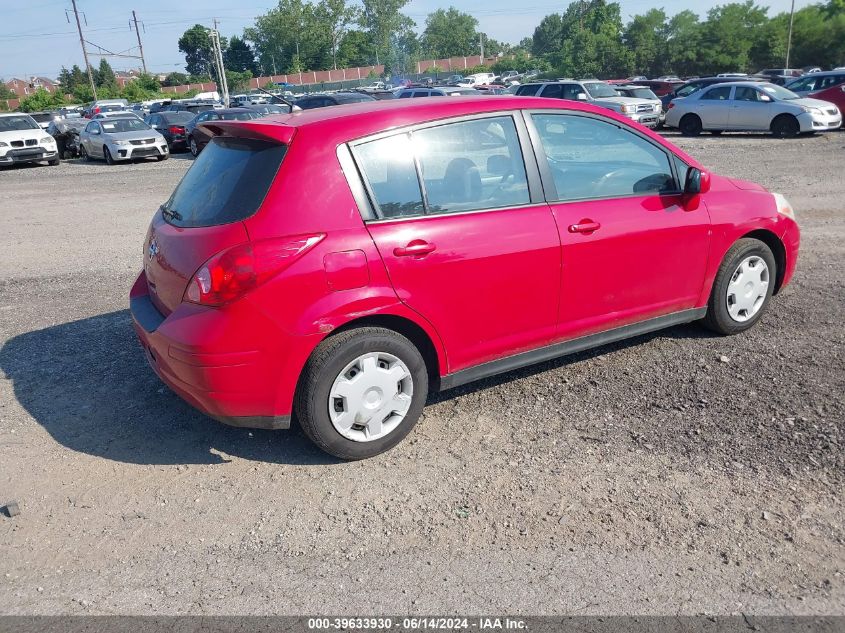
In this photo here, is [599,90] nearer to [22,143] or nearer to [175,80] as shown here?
[22,143]

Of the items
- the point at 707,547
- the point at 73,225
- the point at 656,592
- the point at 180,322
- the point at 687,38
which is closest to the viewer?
the point at 656,592

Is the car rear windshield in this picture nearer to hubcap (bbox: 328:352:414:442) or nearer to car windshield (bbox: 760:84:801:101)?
hubcap (bbox: 328:352:414:442)

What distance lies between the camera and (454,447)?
4121mm

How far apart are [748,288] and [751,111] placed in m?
18.1

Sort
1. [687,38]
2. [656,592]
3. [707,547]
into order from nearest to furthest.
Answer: [656,592] < [707,547] < [687,38]

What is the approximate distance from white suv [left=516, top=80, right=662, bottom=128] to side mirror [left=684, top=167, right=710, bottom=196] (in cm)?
1935

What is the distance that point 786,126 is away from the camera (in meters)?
20.5

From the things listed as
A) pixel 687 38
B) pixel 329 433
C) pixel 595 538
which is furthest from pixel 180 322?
Answer: pixel 687 38

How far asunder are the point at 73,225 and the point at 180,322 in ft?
29.6

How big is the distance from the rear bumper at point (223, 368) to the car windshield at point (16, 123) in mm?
22282

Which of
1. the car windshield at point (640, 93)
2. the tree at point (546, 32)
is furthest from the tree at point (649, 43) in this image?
the tree at point (546, 32)

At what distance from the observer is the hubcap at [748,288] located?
17.4 ft

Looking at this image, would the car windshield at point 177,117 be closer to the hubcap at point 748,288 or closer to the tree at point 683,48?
A: the hubcap at point 748,288

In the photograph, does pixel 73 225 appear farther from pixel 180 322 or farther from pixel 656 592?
pixel 656 592
